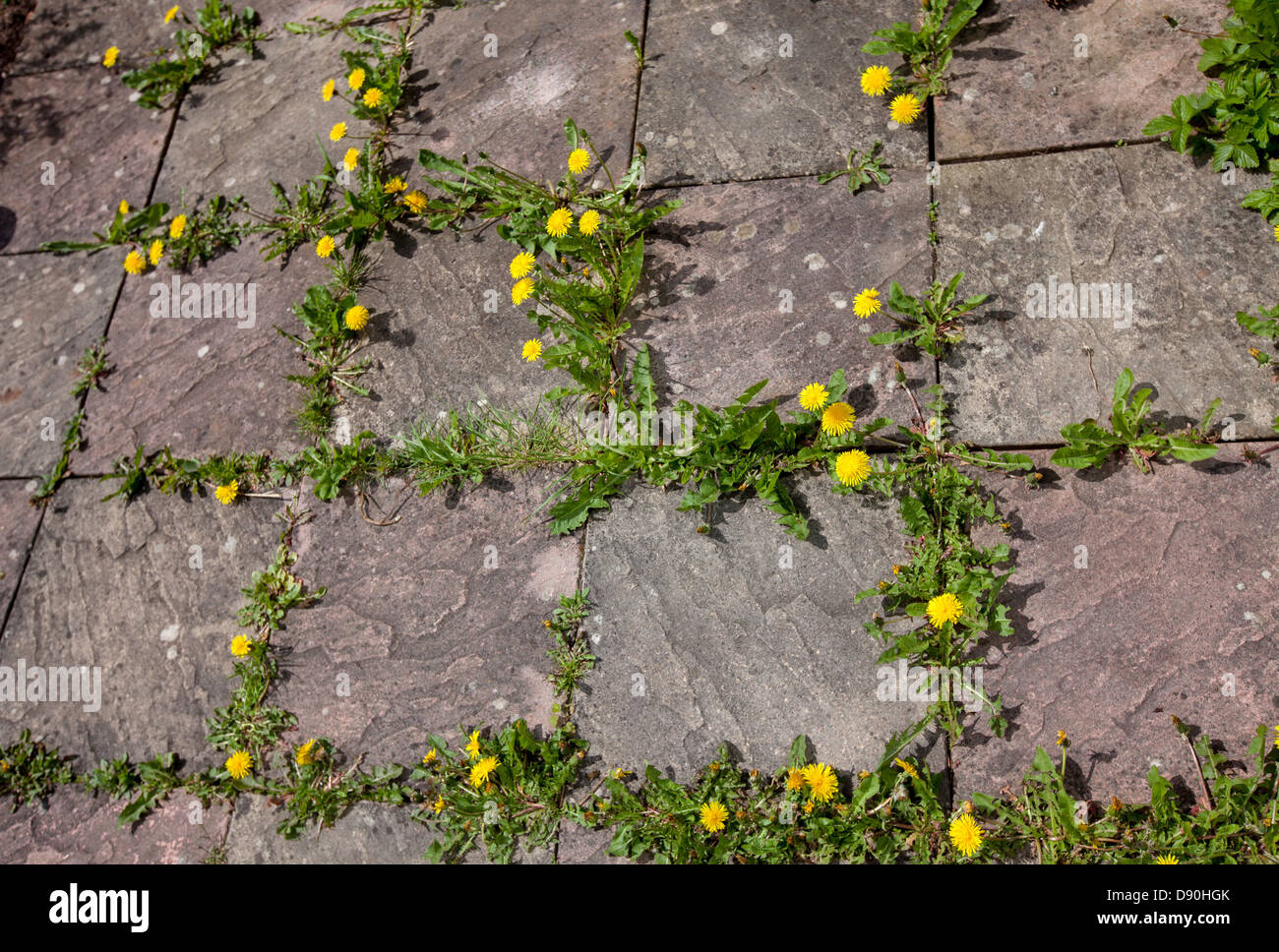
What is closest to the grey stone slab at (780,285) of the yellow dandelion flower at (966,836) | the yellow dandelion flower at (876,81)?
the yellow dandelion flower at (876,81)

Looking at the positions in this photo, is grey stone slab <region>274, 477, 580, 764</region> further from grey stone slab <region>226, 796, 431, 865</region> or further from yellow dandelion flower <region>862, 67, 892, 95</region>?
yellow dandelion flower <region>862, 67, 892, 95</region>

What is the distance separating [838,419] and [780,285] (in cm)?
62

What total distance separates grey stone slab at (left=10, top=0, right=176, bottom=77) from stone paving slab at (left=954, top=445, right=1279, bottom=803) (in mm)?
4832

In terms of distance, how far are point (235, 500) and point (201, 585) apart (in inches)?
12.6

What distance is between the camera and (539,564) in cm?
279

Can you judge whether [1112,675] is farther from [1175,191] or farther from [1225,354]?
[1175,191]

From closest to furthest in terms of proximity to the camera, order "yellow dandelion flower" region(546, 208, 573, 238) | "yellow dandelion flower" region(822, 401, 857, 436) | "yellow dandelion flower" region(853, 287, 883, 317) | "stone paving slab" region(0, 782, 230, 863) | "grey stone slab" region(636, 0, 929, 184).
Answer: "yellow dandelion flower" region(822, 401, 857, 436) < "yellow dandelion flower" region(853, 287, 883, 317) < "stone paving slab" region(0, 782, 230, 863) < "yellow dandelion flower" region(546, 208, 573, 238) < "grey stone slab" region(636, 0, 929, 184)

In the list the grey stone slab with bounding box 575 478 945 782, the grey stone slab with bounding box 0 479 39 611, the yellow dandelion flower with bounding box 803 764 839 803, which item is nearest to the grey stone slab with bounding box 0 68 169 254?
the grey stone slab with bounding box 0 479 39 611

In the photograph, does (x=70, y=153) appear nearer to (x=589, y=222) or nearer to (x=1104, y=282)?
(x=589, y=222)

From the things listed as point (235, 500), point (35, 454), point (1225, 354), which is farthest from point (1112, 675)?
point (35, 454)

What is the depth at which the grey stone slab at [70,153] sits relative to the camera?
4141 mm

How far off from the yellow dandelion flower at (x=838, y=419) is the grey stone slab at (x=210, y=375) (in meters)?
1.89

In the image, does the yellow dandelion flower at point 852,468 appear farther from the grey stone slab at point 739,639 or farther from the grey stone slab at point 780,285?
the grey stone slab at point 780,285

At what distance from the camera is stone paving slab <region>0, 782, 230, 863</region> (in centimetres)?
278
